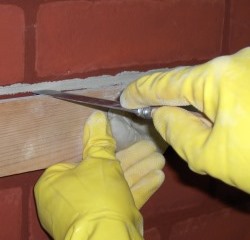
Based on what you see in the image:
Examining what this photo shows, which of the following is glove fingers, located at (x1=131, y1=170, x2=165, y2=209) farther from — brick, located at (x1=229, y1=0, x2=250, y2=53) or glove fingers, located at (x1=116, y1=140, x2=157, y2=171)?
brick, located at (x1=229, y1=0, x2=250, y2=53)

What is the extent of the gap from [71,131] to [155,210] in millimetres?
310

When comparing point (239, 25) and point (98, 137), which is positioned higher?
point (239, 25)

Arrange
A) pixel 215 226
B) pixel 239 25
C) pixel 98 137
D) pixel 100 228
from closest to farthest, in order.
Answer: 1. pixel 100 228
2. pixel 98 137
3. pixel 239 25
4. pixel 215 226

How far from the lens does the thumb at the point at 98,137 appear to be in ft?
3.14

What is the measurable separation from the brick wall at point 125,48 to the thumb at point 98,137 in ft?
0.28

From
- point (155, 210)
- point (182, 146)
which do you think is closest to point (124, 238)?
point (182, 146)

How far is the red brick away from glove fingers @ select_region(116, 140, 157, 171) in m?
0.18

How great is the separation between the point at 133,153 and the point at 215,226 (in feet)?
1.25

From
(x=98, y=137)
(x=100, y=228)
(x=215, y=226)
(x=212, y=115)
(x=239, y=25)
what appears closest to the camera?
(x=212, y=115)

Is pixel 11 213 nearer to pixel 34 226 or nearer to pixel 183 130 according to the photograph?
pixel 34 226

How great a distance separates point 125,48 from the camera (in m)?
1.01

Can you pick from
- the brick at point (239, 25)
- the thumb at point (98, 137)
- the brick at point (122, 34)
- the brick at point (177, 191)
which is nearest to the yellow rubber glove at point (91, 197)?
the thumb at point (98, 137)

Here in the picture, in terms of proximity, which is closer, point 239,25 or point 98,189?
point 98,189

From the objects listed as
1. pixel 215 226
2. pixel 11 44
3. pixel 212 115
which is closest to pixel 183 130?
pixel 212 115
